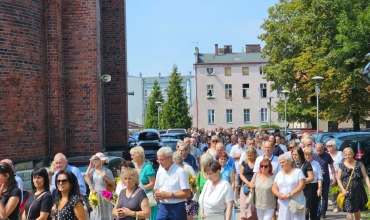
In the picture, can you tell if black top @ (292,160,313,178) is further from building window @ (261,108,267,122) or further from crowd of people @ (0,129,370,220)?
building window @ (261,108,267,122)

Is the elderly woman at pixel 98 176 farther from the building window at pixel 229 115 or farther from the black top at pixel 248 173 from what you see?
the building window at pixel 229 115

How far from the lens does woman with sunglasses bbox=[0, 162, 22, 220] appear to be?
851 centimetres

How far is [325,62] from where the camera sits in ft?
133

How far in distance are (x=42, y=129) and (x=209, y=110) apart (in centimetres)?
7085

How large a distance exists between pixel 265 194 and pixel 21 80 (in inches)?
401

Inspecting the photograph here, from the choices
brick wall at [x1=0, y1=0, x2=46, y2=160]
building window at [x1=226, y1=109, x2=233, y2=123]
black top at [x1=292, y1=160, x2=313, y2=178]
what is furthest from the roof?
black top at [x1=292, y1=160, x2=313, y2=178]

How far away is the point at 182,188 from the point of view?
990cm

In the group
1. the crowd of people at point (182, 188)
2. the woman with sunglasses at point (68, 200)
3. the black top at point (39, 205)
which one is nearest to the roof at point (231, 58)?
the crowd of people at point (182, 188)

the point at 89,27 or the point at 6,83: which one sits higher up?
the point at 89,27

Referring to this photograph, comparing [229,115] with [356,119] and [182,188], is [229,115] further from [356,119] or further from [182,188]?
[182,188]

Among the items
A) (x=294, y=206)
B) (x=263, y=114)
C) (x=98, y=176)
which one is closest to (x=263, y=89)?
(x=263, y=114)

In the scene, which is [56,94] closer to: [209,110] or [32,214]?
[32,214]

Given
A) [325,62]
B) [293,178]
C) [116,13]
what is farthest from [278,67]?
[293,178]

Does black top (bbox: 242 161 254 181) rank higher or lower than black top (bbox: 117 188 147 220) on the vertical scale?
lower
